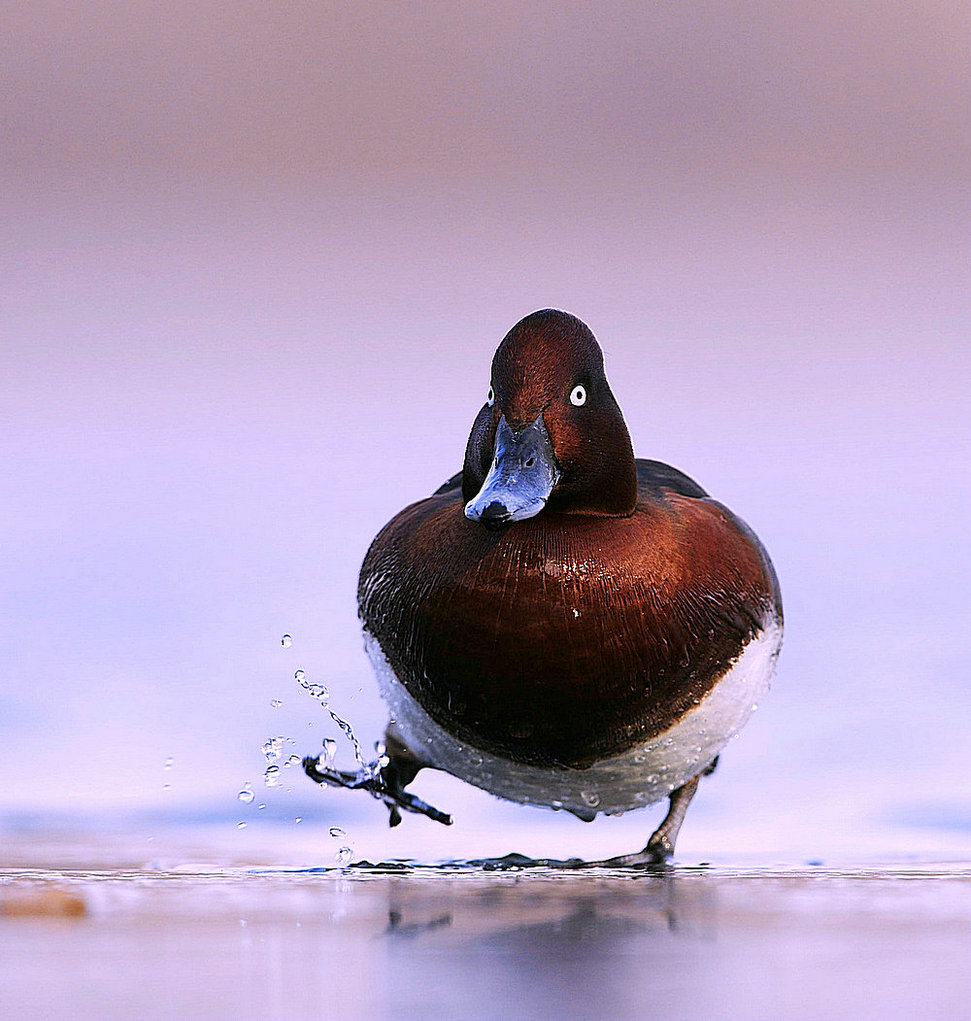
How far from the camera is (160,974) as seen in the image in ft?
1.91

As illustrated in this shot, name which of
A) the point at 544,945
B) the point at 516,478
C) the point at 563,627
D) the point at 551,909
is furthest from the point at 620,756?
the point at 544,945

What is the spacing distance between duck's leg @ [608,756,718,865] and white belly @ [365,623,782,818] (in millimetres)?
45

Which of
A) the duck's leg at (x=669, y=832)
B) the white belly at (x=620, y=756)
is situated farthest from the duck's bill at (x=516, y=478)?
the duck's leg at (x=669, y=832)

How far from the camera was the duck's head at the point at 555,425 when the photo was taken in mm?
1190

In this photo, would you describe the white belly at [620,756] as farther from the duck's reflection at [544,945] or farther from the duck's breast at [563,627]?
→ the duck's reflection at [544,945]

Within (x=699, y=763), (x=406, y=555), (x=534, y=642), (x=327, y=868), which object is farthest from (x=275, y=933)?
(x=699, y=763)

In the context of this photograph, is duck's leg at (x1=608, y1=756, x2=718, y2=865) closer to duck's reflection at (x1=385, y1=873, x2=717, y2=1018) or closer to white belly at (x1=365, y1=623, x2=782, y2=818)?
white belly at (x1=365, y1=623, x2=782, y2=818)

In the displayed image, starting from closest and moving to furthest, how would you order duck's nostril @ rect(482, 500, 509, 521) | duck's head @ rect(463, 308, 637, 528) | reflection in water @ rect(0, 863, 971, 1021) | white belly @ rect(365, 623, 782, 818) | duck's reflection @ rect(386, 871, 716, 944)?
reflection in water @ rect(0, 863, 971, 1021) < duck's reflection @ rect(386, 871, 716, 944) < duck's nostril @ rect(482, 500, 509, 521) < duck's head @ rect(463, 308, 637, 528) < white belly @ rect(365, 623, 782, 818)

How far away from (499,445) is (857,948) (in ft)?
2.03

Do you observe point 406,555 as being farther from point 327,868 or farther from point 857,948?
point 857,948

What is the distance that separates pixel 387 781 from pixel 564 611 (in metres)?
0.45

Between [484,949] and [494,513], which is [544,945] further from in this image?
[494,513]

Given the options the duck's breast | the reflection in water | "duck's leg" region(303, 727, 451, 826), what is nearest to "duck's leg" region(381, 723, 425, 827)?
"duck's leg" region(303, 727, 451, 826)

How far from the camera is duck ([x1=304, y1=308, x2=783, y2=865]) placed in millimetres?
1203
